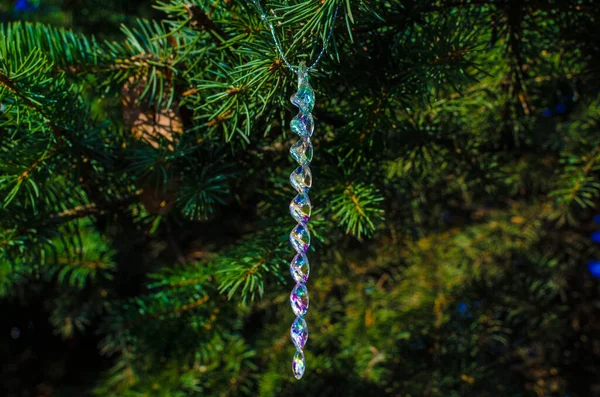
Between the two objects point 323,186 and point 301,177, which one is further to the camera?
point 323,186

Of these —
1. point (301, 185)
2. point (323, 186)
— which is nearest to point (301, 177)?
point (301, 185)

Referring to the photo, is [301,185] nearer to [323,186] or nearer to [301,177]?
[301,177]

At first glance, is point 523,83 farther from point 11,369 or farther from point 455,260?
point 11,369

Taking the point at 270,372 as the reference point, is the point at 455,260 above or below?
above

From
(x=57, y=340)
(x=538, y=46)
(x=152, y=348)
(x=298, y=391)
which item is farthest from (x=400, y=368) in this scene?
(x=57, y=340)
